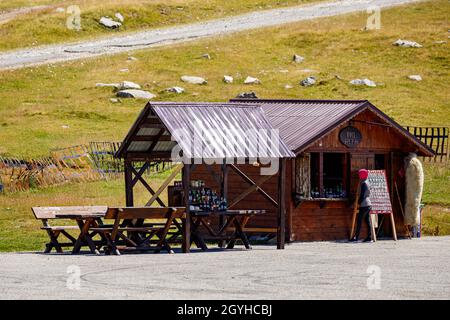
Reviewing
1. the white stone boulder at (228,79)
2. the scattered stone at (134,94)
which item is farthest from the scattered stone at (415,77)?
the scattered stone at (134,94)

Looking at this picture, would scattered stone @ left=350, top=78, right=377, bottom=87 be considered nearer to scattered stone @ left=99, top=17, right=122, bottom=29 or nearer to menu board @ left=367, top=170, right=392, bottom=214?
scattered stone @ left=99, top=17, right=122, bottom=29

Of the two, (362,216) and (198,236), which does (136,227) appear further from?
(362,216)

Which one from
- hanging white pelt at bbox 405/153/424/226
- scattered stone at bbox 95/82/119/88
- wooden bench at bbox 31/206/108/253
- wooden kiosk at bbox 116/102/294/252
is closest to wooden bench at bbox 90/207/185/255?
wooden kiosk at bbox 116/102/294/252

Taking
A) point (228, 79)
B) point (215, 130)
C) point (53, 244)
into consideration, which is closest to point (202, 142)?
point (215, 130)

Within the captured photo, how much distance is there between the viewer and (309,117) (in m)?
34.8

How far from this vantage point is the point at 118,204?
39000 mm

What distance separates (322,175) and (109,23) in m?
47.5

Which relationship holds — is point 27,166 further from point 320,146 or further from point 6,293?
point 6,293

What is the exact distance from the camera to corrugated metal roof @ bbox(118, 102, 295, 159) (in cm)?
2870

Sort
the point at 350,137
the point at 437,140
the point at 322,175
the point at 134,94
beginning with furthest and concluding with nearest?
the point at 134,94
the point at 437,140
the point at 350,137
the point at 322,175

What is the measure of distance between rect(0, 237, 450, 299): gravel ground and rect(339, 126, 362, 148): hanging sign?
15.6 ft

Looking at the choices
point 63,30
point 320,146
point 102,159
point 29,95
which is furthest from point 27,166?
point 63,30

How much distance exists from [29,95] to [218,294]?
4287 cm
